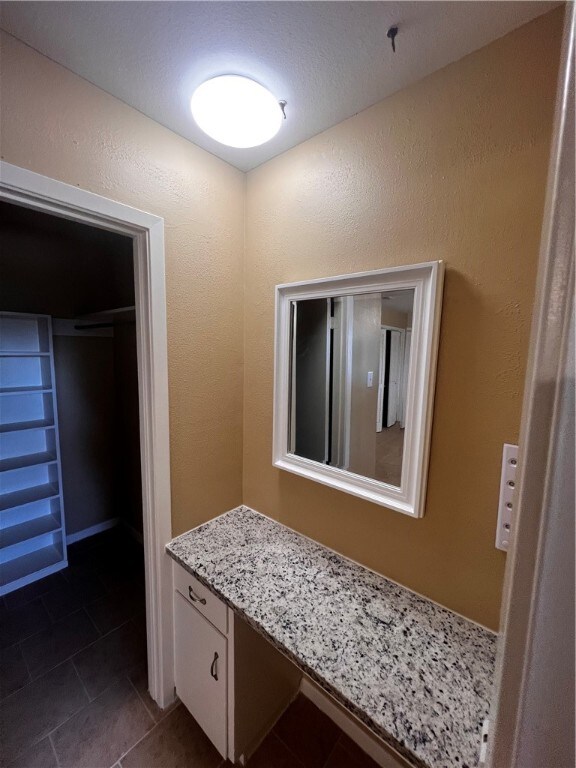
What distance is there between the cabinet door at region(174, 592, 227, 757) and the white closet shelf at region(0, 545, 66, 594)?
4.82ft

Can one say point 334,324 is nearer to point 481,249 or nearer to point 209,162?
point 481,249

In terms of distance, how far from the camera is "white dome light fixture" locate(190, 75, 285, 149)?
97cm

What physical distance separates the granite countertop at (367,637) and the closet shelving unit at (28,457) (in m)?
1.63

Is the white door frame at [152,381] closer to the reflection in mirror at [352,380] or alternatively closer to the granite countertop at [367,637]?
the granite countertop at [367,637]

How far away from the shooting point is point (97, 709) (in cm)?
139

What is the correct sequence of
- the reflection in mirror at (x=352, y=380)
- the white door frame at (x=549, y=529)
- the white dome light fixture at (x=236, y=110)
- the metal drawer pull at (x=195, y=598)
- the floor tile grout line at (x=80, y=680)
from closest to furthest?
1. the white door frame at (x=549, y=529)
2. the white dome light fixture at (x=236, y=110)
3. the reflection in mirror at (x=352, y=380)
4. the metal drawer pull at (x=195, y=598)
5. the floor tile grout line at (x=80, y=680)

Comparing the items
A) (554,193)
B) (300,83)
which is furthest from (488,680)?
(300,83)

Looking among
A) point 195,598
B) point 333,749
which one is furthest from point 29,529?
point 333,749

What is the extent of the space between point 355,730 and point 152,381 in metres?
1.76

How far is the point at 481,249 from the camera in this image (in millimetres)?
896

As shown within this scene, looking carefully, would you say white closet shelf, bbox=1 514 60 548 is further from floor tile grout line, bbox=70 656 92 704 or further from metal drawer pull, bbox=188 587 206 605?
metal drawer pull, bbox=188 587 206 605

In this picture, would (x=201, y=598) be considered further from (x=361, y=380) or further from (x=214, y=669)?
(x=361, y=380)

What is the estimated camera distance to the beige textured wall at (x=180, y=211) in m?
0.92

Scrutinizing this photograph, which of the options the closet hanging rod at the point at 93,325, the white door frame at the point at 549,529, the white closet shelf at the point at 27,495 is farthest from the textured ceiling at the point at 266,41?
the white closet shelf at the point at 27,495
